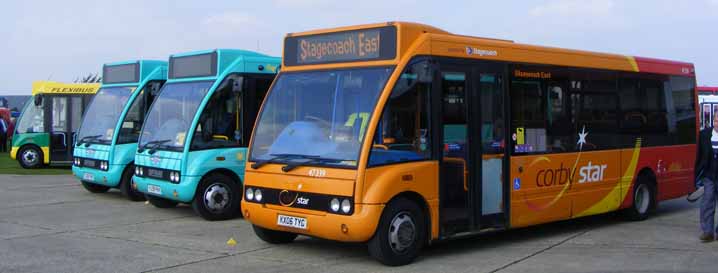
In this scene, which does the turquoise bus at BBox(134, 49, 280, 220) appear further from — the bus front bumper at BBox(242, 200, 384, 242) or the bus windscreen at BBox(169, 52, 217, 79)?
the bus front bumper at BBox(242, 200, 384, 242)

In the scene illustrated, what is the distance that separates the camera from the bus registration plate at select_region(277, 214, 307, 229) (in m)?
8.41

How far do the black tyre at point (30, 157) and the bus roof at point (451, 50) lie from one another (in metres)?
15.6

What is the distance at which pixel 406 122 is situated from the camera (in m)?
8.35

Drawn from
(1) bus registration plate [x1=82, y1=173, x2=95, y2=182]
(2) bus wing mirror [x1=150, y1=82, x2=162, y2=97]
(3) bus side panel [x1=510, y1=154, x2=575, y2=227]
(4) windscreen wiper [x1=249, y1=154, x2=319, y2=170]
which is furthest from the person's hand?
(1) bus registration plate [x1=82, y1=173, x2=95, y2=182]

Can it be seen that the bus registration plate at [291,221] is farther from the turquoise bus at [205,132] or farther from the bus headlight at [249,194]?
the turquoise bus at [205,132]

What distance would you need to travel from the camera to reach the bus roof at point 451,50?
848 centimetres

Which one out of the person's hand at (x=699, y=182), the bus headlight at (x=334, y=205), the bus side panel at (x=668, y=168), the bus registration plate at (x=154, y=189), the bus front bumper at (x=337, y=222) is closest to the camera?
the bus front bumper at (x=337, y=222)

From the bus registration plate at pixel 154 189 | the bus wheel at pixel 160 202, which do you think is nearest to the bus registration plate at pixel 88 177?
the bus wheel at pixel 160 202

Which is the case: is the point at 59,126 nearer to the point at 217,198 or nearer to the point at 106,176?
the point at 106,176

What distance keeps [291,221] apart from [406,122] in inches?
63.6

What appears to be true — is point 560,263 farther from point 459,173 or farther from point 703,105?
point 703,105

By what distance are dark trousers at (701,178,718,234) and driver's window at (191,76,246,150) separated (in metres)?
6.72

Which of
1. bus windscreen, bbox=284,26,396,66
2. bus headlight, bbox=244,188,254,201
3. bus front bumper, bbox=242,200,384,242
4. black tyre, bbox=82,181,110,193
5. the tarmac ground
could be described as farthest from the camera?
black tyre, bbox=82,181,110,193

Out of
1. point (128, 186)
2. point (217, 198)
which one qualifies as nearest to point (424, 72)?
point (217, 198)
